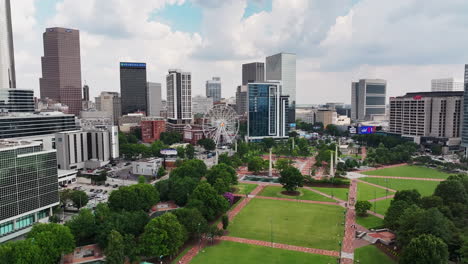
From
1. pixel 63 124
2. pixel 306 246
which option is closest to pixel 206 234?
pixel 306 246

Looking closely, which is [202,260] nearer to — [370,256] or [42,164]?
[370,256]

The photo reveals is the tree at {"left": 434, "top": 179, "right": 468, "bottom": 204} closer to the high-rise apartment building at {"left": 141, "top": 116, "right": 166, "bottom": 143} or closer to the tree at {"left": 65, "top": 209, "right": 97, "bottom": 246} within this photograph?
the tree at {"left": 65, "top": 209, "right": 97, "bottom": 246}

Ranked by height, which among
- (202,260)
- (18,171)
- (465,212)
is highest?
(18,171)

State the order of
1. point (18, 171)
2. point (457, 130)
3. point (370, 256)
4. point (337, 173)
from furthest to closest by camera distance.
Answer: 1. point (457, 130)
2. point (337, 173)
3. point (18, 171)
4. point (370, 256)

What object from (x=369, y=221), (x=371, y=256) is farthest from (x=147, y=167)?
(x=371, y=256)

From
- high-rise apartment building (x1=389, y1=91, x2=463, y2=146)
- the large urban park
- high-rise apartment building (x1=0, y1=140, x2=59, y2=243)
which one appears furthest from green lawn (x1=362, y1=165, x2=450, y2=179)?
high-rise apartment building (x1=0, y1=140, x2=59, y2=243)

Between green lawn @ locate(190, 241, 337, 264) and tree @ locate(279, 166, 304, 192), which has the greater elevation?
tree @ locate(279, 166, 304, 192)
